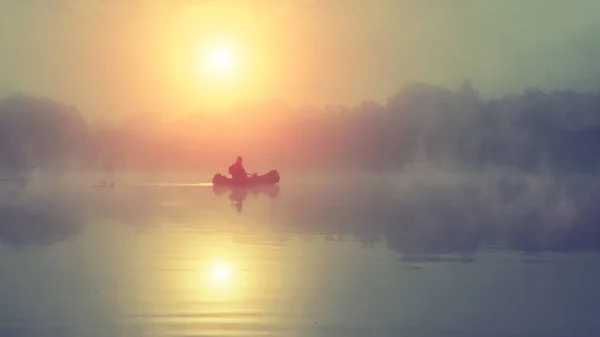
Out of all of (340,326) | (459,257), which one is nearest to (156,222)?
(459,257)

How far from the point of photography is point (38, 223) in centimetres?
1438

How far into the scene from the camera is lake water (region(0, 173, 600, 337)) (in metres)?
6.32

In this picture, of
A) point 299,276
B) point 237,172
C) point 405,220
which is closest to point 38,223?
point 405,220

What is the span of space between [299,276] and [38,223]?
7866 mm

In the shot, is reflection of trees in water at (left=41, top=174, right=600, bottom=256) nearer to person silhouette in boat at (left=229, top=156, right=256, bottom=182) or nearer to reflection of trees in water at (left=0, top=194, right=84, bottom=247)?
reflection of trees in water at (left=0, top=194, right=84, bottom=247)

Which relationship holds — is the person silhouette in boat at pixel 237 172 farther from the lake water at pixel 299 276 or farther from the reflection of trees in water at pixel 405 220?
the lake water at pixel 299 276

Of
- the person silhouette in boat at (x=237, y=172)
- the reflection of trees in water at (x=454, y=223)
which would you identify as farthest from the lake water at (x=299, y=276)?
the person silhouette in boat at (x=237, y=172)

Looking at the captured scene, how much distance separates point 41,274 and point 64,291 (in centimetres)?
105

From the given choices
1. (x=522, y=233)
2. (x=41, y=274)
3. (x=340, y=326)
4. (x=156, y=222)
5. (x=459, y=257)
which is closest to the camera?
(x=340, y=326)

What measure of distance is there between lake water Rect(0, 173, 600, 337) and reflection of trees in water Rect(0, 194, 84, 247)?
64 millimetres

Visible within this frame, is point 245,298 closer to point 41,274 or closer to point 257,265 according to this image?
point 257,265

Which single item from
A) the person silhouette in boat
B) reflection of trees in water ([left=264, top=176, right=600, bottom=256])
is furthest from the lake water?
the person silhouette in boat

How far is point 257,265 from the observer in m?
9.02

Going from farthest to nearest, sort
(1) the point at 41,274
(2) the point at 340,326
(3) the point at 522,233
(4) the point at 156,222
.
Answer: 1. (4) the point at 156,222
2. (3) the point at 522,233
3. (1) the point at 41,274
4. (2) the point at 340,326
